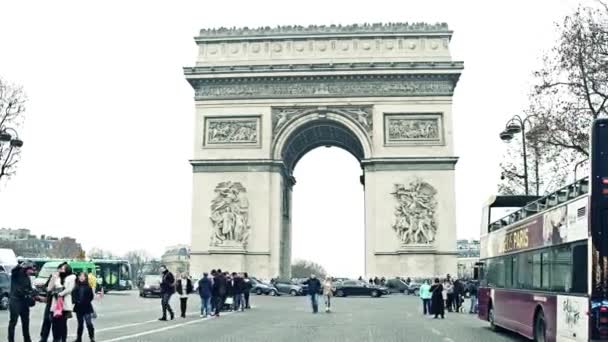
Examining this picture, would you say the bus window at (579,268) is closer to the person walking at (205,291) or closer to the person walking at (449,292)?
the person walking at (205,291)

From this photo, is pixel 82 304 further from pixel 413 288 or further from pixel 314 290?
pixel 413 288

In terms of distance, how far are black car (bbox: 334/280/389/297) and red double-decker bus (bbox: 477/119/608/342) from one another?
27257mm

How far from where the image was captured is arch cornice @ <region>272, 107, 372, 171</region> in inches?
2000

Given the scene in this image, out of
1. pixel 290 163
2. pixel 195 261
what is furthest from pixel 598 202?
pixel 290 163

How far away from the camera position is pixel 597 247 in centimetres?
1177

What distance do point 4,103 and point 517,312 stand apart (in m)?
32.8

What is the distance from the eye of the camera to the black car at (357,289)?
155ft

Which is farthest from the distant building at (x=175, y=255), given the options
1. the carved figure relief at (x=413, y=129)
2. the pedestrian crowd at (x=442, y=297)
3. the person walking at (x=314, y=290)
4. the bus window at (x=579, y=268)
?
the bus window at (x=579, y=268)

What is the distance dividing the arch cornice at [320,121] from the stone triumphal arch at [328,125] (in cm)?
6

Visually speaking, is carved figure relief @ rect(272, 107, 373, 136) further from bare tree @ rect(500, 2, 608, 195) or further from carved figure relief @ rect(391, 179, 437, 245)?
bare tree @ rect(500, 2, 608, 195)

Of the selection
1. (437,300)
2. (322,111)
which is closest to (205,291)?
(437,300)

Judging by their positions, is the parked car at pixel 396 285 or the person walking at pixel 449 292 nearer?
the person walking at pixel 449 292

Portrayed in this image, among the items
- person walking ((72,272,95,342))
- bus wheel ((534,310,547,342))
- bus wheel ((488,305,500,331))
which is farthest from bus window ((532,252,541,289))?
person walking ((72,272,95,342))

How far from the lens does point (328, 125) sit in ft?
172
